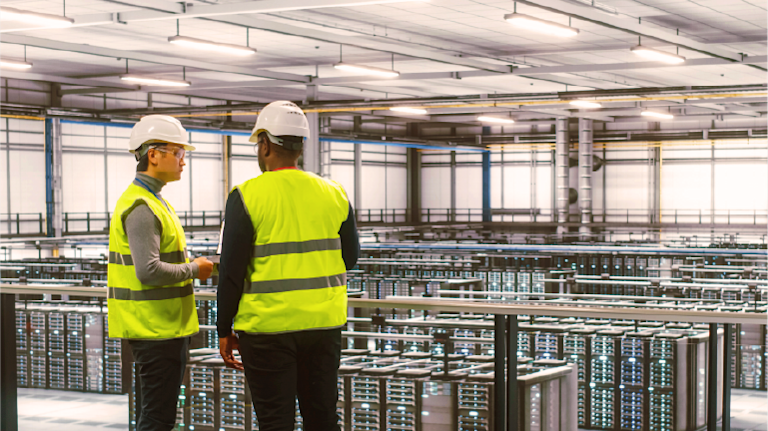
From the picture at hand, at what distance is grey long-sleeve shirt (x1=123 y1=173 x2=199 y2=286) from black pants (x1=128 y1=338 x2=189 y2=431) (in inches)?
9.9

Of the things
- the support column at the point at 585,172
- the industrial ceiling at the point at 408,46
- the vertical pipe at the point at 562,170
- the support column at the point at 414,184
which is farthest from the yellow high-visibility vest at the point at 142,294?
the support column at the point at 414,184

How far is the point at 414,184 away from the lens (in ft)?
124

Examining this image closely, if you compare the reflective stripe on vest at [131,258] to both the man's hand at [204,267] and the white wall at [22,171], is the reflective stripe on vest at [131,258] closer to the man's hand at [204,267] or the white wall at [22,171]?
the man's hand at [204,267]

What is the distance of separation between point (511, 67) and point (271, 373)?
17230 mm

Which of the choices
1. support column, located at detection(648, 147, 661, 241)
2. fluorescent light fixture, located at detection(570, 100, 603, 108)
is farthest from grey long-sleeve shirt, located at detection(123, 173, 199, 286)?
support column, located at detection(648, 147, 661, 241)

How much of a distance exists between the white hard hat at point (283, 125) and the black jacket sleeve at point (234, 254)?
253 mm

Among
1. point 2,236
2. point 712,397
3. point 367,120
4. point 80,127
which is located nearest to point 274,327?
point 712,397

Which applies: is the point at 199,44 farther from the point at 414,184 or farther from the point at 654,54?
the point at 414,184

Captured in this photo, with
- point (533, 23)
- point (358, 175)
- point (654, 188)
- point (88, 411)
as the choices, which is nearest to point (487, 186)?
point (358, 175)

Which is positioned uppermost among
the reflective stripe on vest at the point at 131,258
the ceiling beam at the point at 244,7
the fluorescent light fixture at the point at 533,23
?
the ceiling beam at the point at 244,7

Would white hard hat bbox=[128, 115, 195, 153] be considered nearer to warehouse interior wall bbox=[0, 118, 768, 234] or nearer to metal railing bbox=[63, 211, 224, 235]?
warehouse interior wall bbox=[0, 118, 768, 234]

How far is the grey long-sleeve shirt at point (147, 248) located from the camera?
3039mm

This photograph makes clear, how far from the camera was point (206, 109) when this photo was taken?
2042cm

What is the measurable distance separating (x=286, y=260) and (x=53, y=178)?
20.3 m
